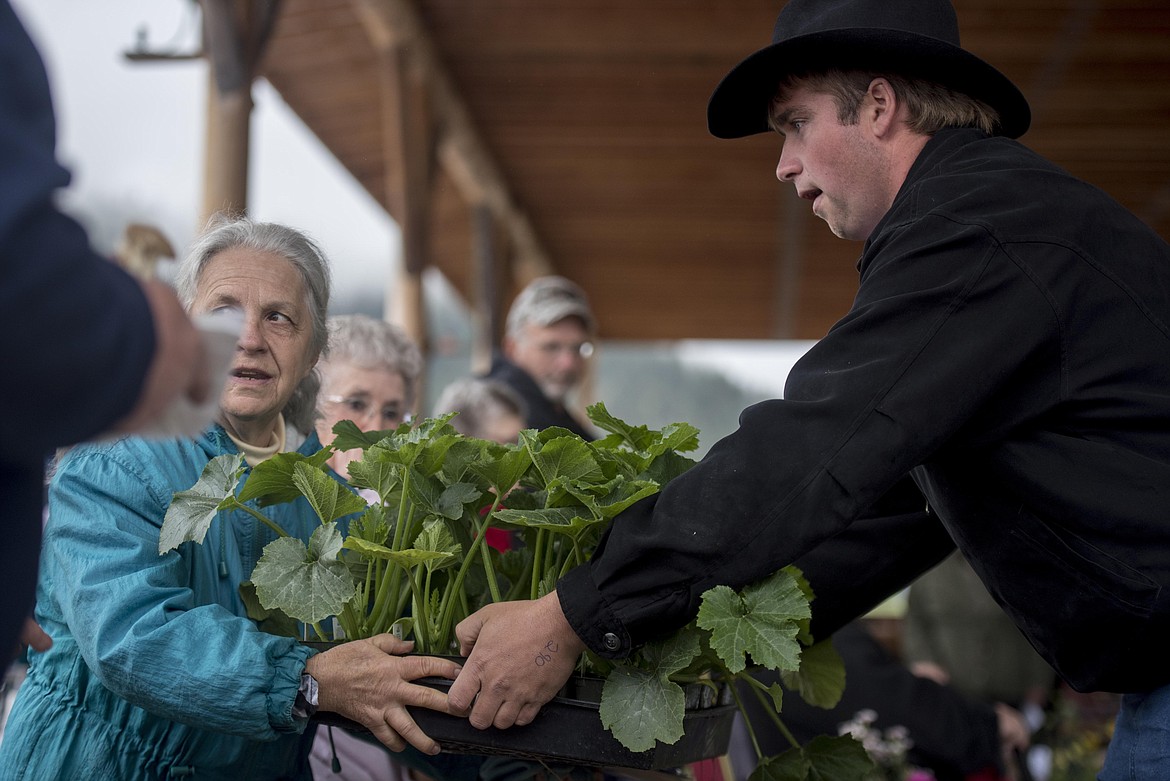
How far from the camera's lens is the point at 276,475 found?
59.4 inches

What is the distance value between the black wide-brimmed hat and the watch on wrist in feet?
3.52

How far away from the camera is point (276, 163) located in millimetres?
9531

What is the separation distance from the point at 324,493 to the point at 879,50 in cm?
99

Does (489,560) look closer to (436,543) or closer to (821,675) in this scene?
(436,543)

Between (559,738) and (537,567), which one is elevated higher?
(537,567)

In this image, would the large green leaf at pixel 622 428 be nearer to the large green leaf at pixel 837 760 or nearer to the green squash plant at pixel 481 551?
the green squash plant at pixel 481 551

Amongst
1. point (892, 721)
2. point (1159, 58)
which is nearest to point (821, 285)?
point (1159, 58)

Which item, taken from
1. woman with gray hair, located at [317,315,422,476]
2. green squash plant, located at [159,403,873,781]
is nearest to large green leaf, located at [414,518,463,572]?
green squash plant, located at [159,403,873,781]

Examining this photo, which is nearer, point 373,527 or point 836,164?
point 373,527

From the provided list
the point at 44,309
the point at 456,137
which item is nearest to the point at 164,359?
the point at 44,309

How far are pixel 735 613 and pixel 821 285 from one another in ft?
41.9

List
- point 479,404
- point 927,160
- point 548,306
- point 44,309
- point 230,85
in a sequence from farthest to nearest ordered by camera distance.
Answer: point 230,85, point 548,306, point 479,404, point 927,160, point 44,309

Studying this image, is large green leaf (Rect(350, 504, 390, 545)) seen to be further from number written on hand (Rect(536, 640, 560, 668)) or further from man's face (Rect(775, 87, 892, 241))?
man's face (Rect(775, 87, 892, 241))

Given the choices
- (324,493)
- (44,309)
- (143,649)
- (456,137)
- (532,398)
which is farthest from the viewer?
(456,137)
